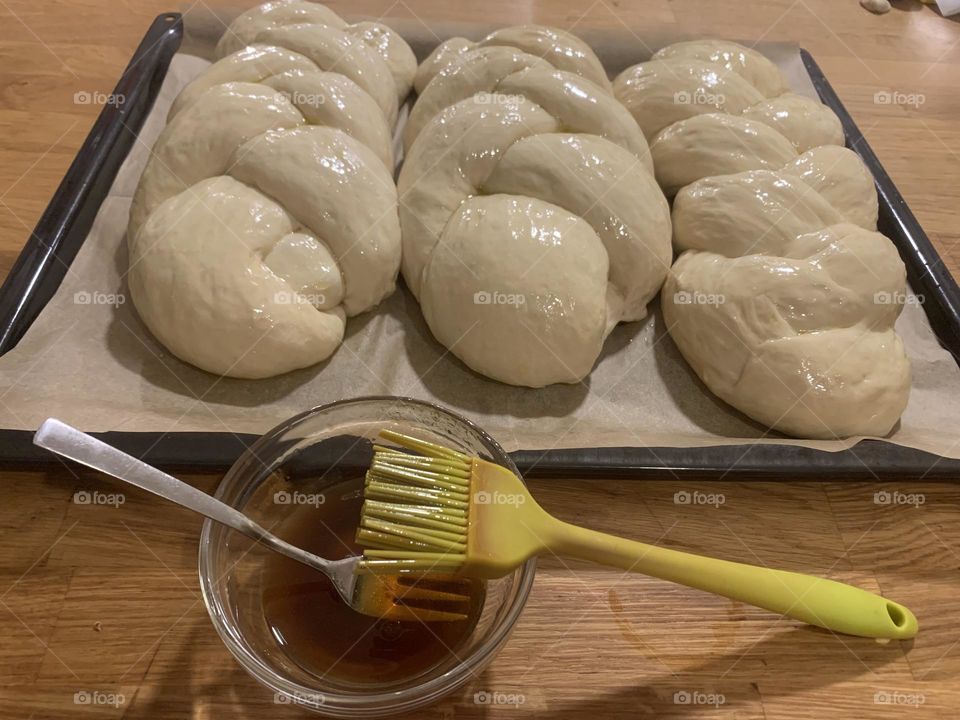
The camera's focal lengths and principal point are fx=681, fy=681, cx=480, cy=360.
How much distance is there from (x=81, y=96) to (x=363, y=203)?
83cm

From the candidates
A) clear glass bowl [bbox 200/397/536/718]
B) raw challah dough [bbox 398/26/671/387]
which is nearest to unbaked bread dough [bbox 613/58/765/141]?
raw challah dough [bbox 398/26/671/387]

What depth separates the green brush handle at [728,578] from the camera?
0.69m

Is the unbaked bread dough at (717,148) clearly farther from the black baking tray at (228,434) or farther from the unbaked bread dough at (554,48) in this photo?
the black baking tray at (228,434)

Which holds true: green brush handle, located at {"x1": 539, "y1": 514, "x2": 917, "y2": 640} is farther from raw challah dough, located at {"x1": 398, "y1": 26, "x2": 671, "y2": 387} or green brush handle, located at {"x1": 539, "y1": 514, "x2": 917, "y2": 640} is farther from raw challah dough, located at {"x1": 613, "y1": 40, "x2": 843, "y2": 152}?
raw challah dough, located at {"x1": 613, "y1": 40, "x2": 843, "y2": 152}

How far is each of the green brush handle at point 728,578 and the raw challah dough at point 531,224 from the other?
38 cm

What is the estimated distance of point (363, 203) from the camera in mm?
1067

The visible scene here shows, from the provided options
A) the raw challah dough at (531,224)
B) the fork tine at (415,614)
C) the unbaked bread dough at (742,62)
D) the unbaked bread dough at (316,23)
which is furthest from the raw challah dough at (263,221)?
the unbaked bread dough at (742,62)

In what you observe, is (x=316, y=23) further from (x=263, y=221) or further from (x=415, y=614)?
(x=415, y=614)

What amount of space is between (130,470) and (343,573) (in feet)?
0.73

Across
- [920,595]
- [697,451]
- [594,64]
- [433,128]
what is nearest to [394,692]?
[697,451]

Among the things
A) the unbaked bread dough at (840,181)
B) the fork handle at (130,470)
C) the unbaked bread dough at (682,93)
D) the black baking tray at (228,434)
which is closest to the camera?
the fork handle at (130,470)

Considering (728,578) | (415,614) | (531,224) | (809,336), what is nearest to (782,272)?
(809,336)

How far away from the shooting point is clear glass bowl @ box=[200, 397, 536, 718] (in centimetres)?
61

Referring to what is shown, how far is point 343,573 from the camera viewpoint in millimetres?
679
